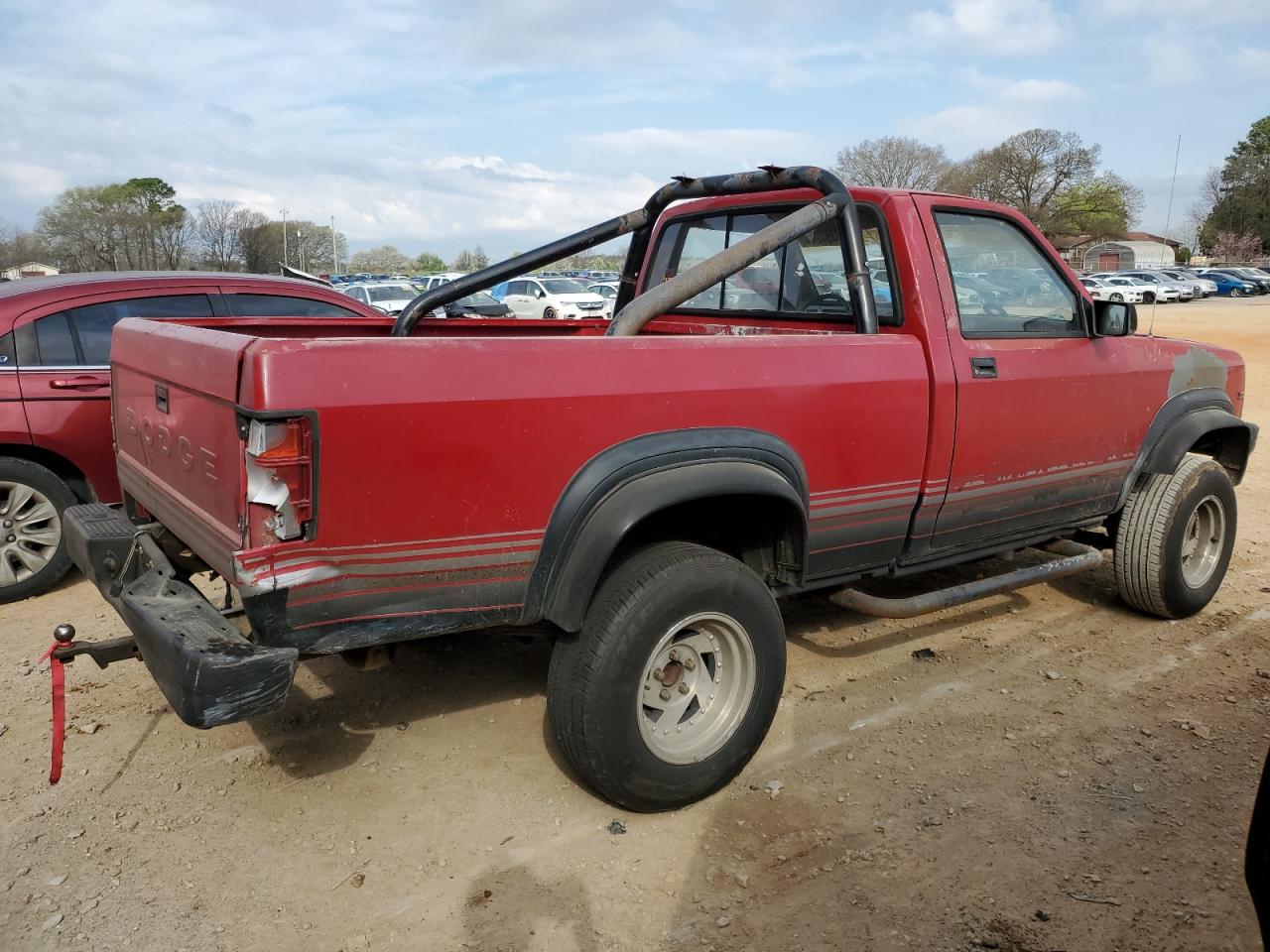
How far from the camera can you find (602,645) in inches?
116

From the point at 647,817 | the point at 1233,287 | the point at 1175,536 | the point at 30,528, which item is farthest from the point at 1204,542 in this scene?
the point at 1233,287

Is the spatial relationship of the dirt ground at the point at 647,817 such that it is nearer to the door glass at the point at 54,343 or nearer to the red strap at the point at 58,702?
the red strap at the point at 58,702

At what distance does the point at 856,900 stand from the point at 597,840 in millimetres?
811

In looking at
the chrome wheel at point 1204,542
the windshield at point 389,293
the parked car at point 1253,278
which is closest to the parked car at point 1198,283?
the parked car at point 1253,278

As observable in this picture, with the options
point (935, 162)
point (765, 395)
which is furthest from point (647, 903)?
point (935, 162)

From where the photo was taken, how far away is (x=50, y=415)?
5145mm

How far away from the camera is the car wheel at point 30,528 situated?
505cm

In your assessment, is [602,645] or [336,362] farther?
[602,645]

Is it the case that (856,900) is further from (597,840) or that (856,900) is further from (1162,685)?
(1162,685)

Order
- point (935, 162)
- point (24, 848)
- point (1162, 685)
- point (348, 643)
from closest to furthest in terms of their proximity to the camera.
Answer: point (348, 643) → point (24, 848) → point (1162, 685) → point (935, 162)

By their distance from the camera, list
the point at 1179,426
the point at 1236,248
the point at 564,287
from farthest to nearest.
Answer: the point at 1236,248 < the point at 564,287 < the point at 1179,426

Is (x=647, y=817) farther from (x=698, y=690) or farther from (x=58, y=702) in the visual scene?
(x=58, y=702)

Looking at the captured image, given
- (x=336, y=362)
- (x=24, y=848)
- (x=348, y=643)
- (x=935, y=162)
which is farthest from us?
(x=935, y=162)

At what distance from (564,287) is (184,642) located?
81.0ft
